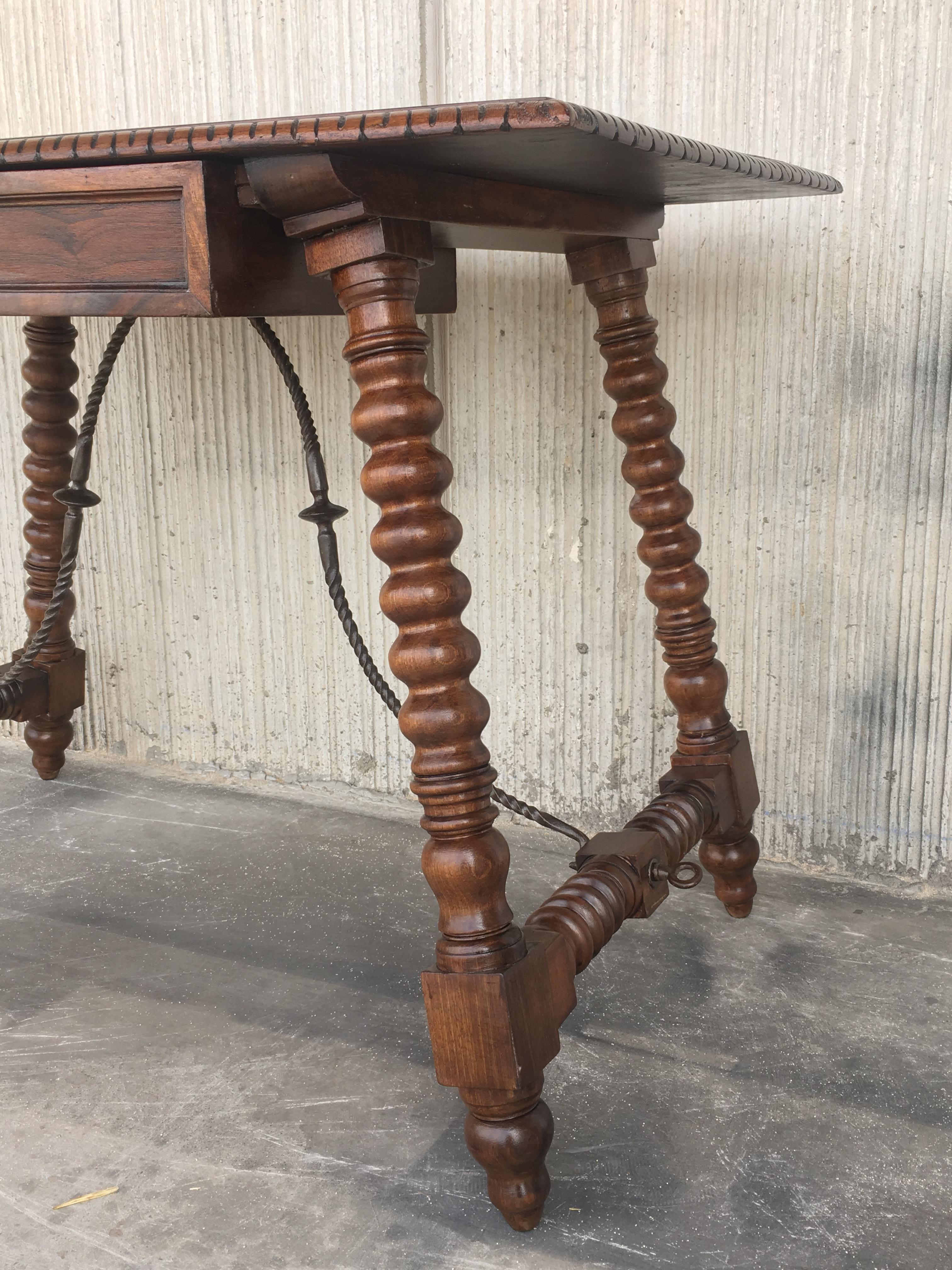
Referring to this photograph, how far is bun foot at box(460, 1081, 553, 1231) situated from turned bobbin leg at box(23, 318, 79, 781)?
3.69 ft

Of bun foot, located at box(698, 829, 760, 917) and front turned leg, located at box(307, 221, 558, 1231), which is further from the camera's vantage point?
bun foot, located at box(698, 829, 760, 917)

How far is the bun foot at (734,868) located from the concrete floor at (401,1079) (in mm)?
29

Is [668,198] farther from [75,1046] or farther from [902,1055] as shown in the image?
[75,1046]

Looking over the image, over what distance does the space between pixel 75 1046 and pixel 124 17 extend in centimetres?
140

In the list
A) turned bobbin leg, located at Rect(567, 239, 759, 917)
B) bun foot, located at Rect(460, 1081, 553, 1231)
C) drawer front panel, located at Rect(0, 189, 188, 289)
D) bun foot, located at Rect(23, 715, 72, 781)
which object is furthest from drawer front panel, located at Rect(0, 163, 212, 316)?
bun foot, located at Rect(23, 715, 72, 781)

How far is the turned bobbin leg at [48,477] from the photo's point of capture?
1669mm

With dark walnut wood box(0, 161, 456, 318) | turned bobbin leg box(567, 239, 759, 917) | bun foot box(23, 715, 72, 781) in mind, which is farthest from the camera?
bun foot box(23, 715, 72, 781)

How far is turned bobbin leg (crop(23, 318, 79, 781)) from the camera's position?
5.48 feet

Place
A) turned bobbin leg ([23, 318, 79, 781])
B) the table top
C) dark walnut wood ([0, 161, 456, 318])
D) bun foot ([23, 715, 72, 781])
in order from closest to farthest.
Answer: the table top → dark walnut wood ([0, 161, 456, 318]) → turned bobbin leg ([23, 318, 79, 781]) → bun foot ([23, 715, 72, 781])

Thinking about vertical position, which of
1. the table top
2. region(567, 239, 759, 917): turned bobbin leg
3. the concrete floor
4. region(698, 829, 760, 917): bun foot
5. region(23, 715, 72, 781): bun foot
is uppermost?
the table top

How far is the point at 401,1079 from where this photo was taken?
1069 millimetres

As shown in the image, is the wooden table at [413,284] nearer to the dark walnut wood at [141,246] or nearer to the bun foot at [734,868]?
the dark walnut wood at [141,246]

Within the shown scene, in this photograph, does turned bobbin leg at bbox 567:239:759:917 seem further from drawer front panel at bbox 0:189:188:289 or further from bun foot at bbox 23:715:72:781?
bun foot at bbox 23:715:72:781

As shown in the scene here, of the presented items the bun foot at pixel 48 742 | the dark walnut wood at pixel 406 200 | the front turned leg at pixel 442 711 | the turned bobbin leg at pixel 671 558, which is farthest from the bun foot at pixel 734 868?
the bun foot at pixel 48 742
